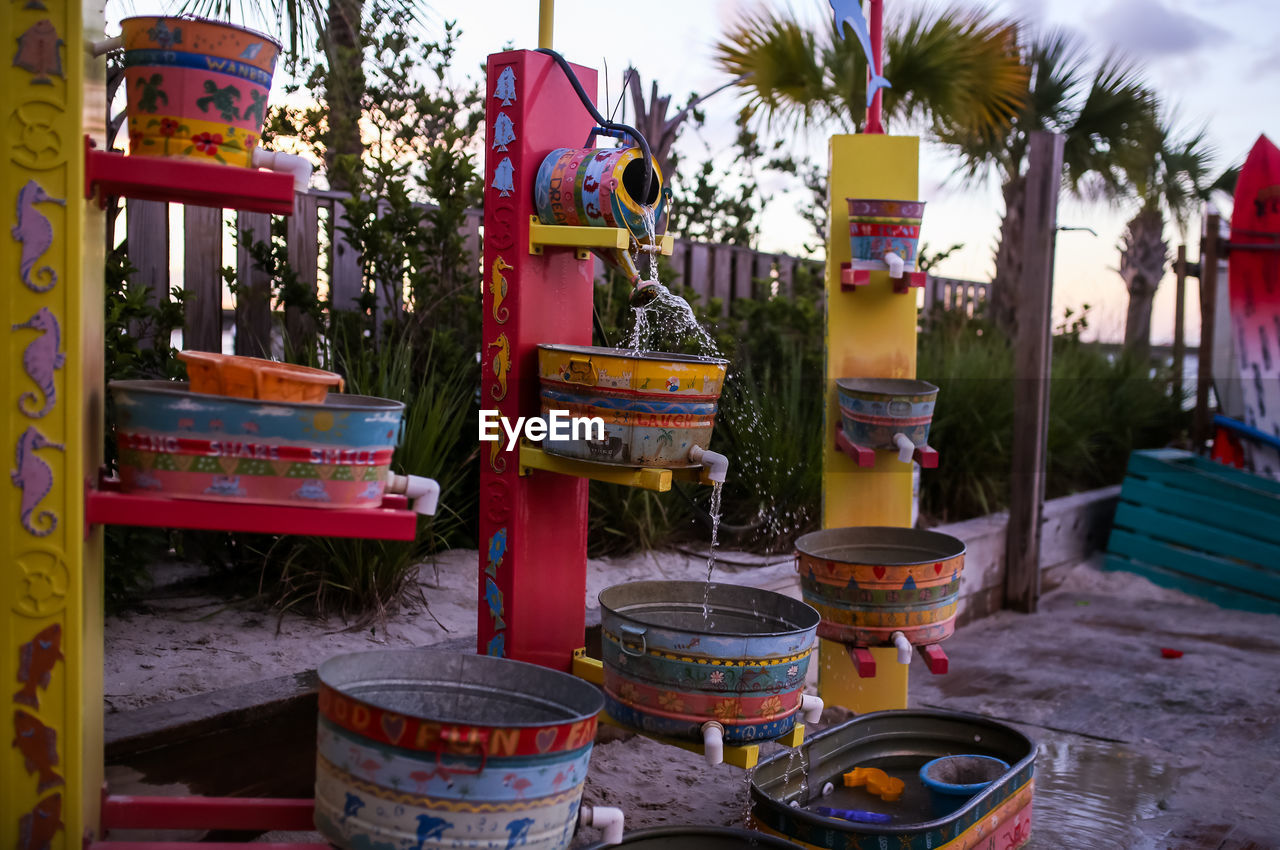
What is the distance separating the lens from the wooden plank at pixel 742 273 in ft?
20.3

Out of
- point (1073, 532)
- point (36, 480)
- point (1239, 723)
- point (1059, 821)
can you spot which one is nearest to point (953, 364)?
point (1073, 532)

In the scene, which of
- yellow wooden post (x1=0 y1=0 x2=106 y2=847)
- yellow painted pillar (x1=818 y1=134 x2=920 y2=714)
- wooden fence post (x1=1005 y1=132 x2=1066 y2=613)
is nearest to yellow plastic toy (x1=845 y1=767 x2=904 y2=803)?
yellow painted pillar (x1=818 y1=134 x2=920 y2=714)

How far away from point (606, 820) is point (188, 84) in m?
1.25

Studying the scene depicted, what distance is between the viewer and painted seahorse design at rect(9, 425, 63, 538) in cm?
144

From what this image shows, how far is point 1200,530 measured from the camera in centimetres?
552

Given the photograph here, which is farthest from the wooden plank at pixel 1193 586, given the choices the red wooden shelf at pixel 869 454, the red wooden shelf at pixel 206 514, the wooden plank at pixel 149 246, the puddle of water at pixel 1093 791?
the red wooden shelf at pixel 206 514

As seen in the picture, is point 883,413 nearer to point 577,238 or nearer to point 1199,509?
point 577,238

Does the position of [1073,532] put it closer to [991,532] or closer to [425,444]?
[991,532]

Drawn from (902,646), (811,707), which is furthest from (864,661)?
(811,707)

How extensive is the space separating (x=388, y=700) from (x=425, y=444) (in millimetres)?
1690

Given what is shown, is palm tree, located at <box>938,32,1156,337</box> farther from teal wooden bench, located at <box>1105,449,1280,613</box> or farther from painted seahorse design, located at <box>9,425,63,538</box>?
painted seahorse design, located at <box>9,425,63,538</box>

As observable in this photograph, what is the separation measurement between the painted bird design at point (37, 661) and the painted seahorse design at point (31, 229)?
1.50ft

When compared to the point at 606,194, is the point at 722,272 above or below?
above

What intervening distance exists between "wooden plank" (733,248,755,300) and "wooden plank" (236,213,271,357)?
9.69 ft
